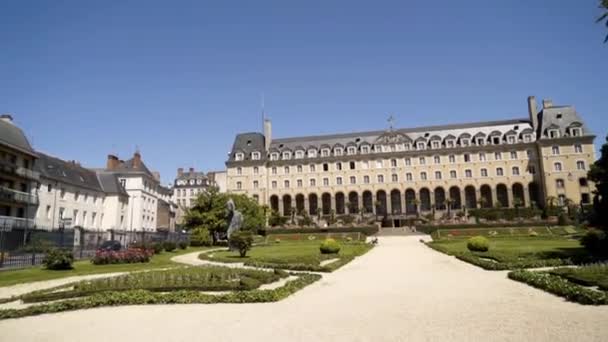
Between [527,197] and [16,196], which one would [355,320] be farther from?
[527,197]

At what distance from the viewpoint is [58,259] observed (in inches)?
733

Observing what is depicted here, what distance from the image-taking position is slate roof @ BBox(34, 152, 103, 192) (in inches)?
1612

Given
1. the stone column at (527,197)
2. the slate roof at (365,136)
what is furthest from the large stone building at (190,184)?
the stone column at (527,197)

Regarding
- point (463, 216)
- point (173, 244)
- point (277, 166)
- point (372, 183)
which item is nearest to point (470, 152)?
point (463, 216)

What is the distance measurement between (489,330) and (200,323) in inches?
213

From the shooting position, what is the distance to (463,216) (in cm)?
6062

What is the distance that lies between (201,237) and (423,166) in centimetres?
4394

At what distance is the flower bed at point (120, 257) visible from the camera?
2112 cm

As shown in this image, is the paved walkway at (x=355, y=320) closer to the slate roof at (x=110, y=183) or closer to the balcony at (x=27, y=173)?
the balcony at (x=27, y=173)

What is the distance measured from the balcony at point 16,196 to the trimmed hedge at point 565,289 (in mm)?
40180

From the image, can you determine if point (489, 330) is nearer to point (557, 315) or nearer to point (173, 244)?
point (557, 315)

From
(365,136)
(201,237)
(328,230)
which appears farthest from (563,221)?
(201,237)

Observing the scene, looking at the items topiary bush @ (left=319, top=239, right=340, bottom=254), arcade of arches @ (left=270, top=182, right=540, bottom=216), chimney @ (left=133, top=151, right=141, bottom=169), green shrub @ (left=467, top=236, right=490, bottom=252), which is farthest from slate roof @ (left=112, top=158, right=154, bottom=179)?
green shrub @ (left=467, top=236, right=490, bottom=252)

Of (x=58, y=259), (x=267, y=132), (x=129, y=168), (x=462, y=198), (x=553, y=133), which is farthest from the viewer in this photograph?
(x=267, y=132)
